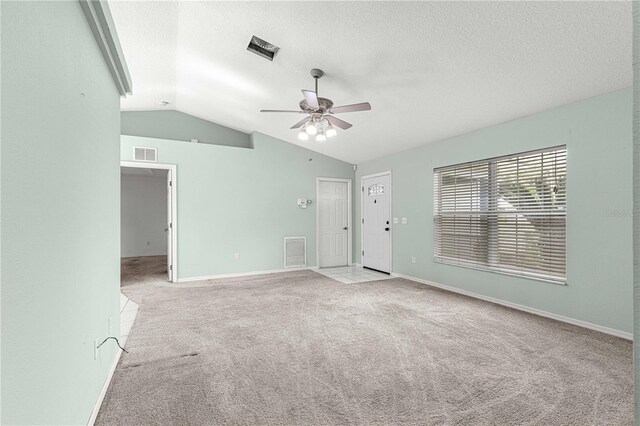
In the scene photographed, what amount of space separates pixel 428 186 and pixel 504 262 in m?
1.68

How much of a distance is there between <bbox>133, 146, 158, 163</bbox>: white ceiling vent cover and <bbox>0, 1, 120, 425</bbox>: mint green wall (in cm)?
347

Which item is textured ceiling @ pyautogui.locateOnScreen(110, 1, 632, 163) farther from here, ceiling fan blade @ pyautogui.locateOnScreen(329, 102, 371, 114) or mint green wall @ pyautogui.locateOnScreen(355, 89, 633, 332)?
ceiling fan blade @ pyautogui.locateOnScreen(329, 102, 371, 114)

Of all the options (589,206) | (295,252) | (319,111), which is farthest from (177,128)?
(589,206)

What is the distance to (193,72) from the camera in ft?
13.8

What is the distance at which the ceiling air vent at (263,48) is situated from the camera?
3165 mm

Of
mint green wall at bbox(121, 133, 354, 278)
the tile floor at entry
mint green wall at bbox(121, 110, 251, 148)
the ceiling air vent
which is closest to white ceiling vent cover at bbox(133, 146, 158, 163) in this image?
mint green wall at bbox(121, 133, 354, 278)

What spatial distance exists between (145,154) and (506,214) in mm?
5690

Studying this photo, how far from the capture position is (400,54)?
2939 mm

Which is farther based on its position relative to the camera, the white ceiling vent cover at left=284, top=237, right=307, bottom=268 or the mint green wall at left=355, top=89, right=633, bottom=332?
the white ceiling vent cover at left=284, top=237, right=307, bottom=268

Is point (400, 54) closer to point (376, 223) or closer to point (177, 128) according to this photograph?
point (376, 223)

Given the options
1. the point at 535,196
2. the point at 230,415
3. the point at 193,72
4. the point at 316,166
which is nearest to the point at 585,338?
the point at 535,196

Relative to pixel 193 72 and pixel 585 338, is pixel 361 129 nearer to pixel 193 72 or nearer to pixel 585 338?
pixel 193 72

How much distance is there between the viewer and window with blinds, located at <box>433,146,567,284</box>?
343cm

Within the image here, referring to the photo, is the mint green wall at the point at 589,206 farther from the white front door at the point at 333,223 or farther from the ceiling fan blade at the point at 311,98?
the white front door at the point at 333,223
